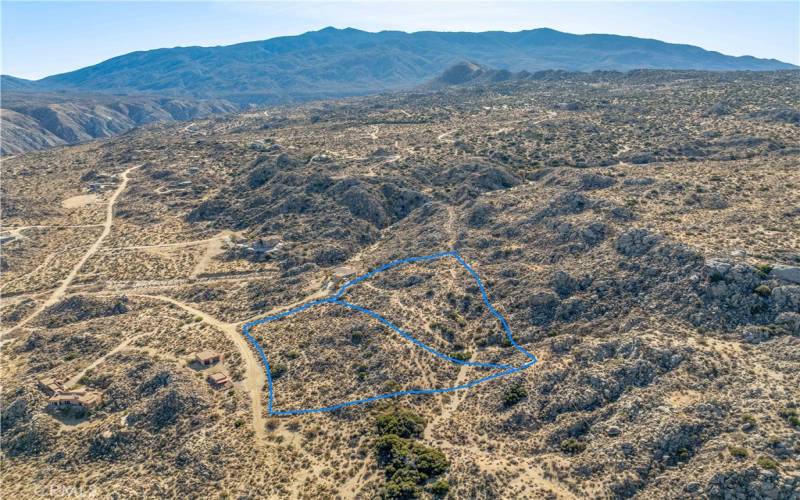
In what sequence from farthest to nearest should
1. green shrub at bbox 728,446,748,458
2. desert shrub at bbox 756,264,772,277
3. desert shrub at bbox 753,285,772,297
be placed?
1. desert shrub at bbox 756,264,772,277
2. desert shrub at bbox 753,285,772,297
3. green shrub at bbox 728,446,748,458

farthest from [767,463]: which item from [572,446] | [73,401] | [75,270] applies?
[75,270]

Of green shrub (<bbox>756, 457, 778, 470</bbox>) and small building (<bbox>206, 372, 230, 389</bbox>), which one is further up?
green shrub (<bbox>756, 457, 778, 470</bbox>)

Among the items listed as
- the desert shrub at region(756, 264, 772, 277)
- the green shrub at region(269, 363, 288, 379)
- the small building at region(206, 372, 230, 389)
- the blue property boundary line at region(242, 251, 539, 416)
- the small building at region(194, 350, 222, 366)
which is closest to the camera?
the desert shrub at region(756, 264, 772, 277)

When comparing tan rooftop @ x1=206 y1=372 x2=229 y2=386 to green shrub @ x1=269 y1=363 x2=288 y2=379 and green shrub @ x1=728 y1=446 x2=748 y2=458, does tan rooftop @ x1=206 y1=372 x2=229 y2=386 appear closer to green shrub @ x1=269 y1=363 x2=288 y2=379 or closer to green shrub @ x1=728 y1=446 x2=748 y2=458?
green shrub @ x1=269 y1=363 x2=288 y2=379

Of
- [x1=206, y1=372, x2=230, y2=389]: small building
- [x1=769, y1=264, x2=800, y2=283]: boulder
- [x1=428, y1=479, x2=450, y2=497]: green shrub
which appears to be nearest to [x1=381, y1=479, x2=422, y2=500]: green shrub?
[x1=428, y1=479, x2=450, y2=497]: green shrub

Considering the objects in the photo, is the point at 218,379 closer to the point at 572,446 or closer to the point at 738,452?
the point at 572,446

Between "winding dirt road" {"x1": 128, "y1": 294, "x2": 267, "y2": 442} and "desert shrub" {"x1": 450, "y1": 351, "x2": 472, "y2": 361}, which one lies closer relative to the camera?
"winding dirt road" {"x1": 128, "y1": 294, "x2": 267, "y2": 442}

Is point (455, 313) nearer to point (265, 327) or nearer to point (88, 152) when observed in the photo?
point (265, 327)
